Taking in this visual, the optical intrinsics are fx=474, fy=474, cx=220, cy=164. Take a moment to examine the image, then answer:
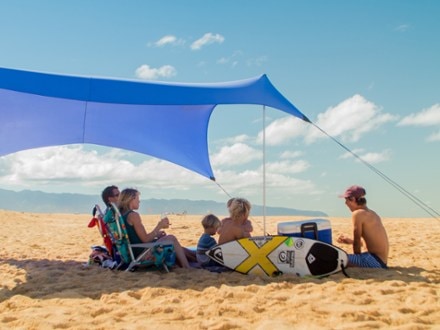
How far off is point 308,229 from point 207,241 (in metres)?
1.10

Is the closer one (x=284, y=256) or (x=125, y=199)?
(x=284, y=256)

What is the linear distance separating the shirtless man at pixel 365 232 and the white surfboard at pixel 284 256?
1.36 ft

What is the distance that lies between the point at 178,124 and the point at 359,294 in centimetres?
398

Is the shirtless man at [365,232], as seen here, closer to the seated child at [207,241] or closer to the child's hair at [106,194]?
the seated child at [207,241]

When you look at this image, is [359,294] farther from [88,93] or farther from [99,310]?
[88,93]

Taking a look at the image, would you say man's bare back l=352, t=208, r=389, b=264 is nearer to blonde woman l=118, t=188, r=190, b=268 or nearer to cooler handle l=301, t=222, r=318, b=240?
cooler handle l=301, t=222, r=318, b=240

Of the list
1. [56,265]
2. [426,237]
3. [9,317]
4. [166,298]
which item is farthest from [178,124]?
[426,237]

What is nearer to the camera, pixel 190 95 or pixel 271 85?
pixel 190 95

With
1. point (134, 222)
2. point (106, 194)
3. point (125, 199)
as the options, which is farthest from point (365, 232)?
point (106, 194)

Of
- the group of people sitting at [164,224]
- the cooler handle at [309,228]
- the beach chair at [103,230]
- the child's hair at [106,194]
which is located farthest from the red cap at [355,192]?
the child's hair at [106,194]

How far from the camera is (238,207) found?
446 cm

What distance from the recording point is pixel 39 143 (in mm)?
7113

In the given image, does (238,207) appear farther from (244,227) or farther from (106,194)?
(106,194)

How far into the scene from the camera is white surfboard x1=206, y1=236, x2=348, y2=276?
4.16 metres
